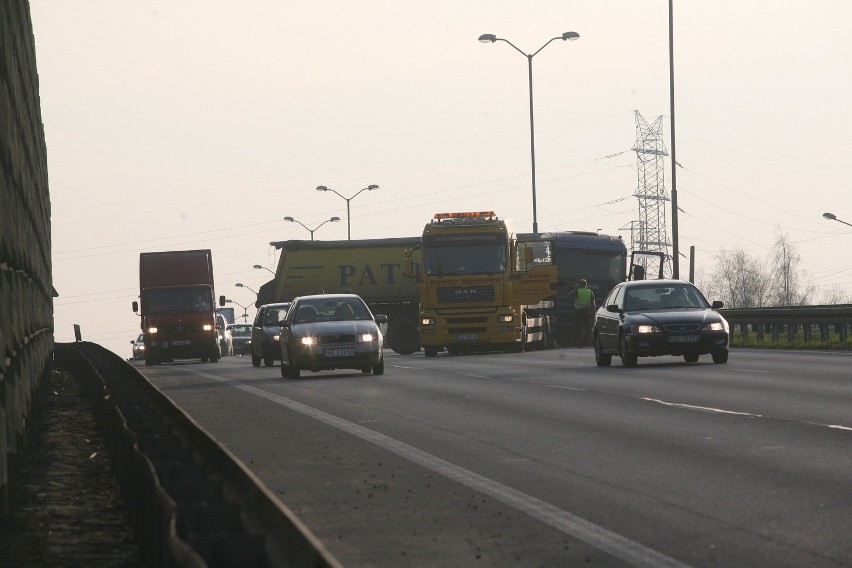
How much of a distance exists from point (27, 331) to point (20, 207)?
1413 millimetres

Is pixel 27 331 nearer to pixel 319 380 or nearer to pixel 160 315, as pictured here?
pixel 319 380

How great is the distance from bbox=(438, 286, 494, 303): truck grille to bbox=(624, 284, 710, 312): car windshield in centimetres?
1066

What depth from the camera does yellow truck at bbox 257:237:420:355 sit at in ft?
167

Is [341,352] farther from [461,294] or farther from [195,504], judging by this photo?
[195,504]

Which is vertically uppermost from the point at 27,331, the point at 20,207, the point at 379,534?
the point at 20,207

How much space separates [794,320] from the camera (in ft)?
123

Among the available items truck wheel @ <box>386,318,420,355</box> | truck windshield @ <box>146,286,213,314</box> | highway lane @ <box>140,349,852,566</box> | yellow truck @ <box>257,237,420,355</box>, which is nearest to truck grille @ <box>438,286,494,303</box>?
truck wheel @ <box>386,318,420,355</box>

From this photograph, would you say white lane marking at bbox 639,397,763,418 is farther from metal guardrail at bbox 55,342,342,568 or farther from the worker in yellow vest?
the worker in yellow vest

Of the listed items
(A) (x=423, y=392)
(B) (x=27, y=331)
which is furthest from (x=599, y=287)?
(B) (x=27, y=331)

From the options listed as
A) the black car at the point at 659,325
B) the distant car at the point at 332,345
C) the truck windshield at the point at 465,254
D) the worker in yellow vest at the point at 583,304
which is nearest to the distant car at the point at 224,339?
the worker in yellow vest at the point at 583,304

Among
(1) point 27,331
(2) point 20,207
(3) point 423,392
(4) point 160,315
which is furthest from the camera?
(4) point 160,315

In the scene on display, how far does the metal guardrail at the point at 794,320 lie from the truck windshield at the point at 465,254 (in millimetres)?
6337

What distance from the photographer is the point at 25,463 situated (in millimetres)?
12516

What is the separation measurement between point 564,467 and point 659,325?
1616 centimetres
